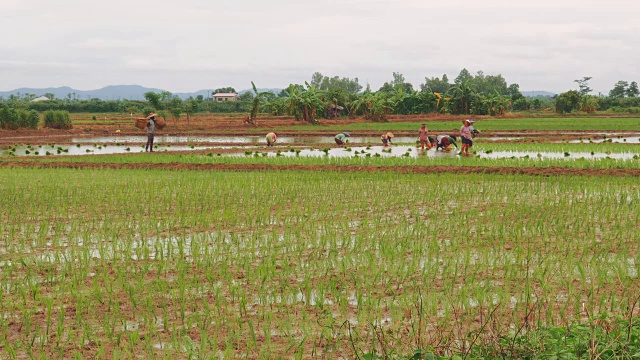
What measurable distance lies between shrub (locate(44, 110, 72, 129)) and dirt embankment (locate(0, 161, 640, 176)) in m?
16.8

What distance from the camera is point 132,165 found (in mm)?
15805

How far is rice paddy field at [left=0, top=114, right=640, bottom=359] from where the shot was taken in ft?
13.6

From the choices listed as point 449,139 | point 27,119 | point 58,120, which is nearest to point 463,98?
point 58,120

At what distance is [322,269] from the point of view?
6.02 m

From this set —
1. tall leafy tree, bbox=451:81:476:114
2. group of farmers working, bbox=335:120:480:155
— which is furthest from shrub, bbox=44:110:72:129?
tall leafy tree, bbox=451:81:476:114

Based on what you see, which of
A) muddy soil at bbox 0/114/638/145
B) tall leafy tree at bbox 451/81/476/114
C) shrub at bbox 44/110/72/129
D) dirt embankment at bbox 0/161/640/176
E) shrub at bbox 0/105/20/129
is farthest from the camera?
tall leafy tree at bbox 451/81/476/114

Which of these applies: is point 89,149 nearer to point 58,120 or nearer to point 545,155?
point 58,120

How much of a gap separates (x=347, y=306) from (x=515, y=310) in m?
1.10

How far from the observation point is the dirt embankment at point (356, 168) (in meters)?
12.7

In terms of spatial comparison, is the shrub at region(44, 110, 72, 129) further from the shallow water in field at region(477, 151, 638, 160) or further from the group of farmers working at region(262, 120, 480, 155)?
the shallow water in field at region(477, 151, 638, 160)

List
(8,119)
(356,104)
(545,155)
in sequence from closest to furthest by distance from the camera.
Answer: (545,155)
(8,119)
(356,104)

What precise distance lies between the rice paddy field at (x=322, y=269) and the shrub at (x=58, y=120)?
21.8m

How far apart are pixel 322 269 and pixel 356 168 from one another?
8.28 m

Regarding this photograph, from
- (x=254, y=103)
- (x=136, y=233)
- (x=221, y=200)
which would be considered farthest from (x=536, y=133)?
(x=136, y=233)
